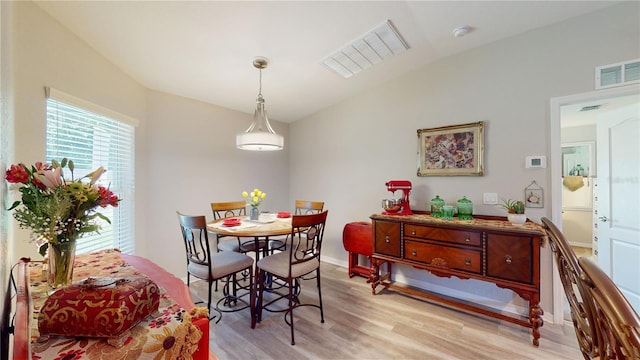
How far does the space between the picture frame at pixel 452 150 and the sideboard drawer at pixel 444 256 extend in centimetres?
89

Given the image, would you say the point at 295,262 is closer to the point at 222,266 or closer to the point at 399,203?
the point at 222,266

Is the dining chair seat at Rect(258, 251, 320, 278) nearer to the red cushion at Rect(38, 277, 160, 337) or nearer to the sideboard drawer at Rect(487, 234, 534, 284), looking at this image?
the red cushion at Rect(38, 277, 160, 337)

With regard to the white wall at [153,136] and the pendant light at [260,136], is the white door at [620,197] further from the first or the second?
the white wall at [153,136]

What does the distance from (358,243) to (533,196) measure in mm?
1905

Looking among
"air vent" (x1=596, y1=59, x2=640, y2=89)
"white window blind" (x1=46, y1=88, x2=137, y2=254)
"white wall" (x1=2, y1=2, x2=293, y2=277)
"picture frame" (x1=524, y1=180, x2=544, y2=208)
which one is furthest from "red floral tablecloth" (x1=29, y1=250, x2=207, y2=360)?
"air vent" (x1=596, y1=59, x2=640, y2=89)

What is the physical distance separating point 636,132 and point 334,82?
2.97 metres

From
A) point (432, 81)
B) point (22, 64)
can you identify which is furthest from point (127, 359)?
point (432, 81)

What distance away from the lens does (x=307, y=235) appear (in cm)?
218

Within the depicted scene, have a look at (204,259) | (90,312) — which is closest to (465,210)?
(204,259)

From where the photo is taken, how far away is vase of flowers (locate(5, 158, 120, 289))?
0.88m

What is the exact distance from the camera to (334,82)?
10.1 feet

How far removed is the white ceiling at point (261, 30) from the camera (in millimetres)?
1744

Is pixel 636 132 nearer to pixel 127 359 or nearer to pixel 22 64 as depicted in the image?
pixel 127 359

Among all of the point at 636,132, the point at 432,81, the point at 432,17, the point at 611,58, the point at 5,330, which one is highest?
the point at 432,17
